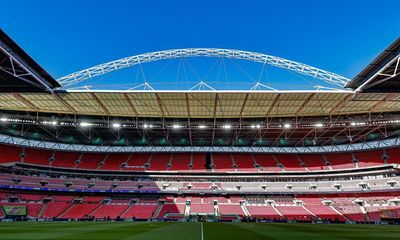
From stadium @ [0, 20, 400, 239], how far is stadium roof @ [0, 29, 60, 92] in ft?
0.63

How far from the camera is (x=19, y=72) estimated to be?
2612 cm

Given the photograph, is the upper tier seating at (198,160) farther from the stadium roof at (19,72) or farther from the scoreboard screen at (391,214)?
the stadium roof at (19,72)

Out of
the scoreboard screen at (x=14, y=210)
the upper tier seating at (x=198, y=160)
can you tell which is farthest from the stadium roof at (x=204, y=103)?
the upper tier seating at (x=198, y=160)

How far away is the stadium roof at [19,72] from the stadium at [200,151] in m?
0.19

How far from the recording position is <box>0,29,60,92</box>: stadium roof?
22.5 metres

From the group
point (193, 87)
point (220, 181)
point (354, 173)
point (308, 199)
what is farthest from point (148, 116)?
point (354, 173)

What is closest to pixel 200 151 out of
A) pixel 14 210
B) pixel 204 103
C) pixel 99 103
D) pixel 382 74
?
pixel 204 103

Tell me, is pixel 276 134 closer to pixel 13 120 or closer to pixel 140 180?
pixel 140 180

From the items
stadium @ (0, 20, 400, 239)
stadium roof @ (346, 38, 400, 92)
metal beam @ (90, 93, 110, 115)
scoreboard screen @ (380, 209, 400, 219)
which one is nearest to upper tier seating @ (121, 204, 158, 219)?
stadium @ (0, 20, 400, 239)

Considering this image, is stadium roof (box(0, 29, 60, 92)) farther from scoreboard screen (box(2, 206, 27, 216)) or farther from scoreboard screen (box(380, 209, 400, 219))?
scoreboard screen (box(380, 209, 400, 219))

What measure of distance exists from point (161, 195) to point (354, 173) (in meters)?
37.5

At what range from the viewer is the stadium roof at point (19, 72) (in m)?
22.5

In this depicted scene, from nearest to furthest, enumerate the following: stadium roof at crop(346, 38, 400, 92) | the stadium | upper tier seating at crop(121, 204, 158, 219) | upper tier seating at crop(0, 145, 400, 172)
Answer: stadium roof at crop(346, 38, 400, 92) < the stadium < upper tier seating at crop(121, 204, 158, 219) < upper tier seating at crop(0, 145, 400, 172)

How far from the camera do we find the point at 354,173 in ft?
175
